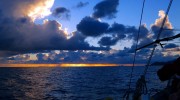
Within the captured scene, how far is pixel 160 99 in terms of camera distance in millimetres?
19516

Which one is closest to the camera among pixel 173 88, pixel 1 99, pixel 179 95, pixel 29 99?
pixel 179 95

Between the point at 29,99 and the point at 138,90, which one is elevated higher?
the point at 138,90

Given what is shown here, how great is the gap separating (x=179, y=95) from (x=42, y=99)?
53.5 meters

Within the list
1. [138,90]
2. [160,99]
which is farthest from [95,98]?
[138,90]

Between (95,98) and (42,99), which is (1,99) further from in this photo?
(95,98)

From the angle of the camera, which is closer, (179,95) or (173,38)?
(173,38)

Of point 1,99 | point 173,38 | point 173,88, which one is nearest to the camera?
point 173,38

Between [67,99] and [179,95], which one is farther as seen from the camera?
[67,99]

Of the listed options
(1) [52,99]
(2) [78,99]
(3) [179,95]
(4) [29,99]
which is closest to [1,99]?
(4) [29,99]

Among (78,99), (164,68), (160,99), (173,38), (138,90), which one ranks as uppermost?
(173,38)

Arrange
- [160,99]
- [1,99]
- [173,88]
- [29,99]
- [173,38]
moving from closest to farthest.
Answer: [173,38], [173,88], [160,99], [1,99], [29,99]

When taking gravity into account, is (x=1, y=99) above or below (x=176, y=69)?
below

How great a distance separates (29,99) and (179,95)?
55.6 metres

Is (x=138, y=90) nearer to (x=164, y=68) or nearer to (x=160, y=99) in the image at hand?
(x=164, y=68)
